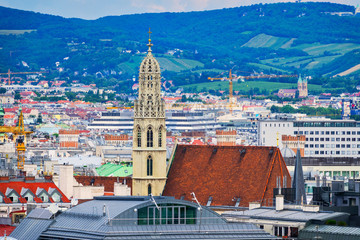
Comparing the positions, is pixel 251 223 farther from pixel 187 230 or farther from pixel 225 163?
pixel 225 163

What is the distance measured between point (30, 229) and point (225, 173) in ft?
79.9

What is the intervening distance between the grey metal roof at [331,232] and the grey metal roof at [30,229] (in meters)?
6.78

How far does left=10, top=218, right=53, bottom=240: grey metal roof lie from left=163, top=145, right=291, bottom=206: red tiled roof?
21146 mm

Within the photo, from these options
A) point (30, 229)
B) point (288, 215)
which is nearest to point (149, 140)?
point (288, 215)

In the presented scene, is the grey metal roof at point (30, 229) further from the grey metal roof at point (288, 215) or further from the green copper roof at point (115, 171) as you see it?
the green copper roof at point (115, 171)

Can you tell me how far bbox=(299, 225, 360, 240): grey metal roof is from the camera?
125ft

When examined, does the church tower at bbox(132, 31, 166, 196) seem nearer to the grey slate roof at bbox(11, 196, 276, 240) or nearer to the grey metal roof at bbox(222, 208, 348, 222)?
the grey metal roof at bbox(222, 208, 348, 222)

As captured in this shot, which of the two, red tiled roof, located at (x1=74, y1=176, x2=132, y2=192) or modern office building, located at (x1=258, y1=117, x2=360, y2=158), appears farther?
modern office building, located at (x1=258, y1=117, x2=360, y2=158)

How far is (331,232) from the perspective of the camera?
3859 cm

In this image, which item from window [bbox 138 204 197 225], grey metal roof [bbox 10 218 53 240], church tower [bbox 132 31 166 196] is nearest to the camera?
window [bbox 138 204 197 225]

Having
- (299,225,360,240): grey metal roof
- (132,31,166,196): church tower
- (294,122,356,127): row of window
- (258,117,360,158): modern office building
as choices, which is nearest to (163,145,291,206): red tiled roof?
(132,31,166,196): church tower

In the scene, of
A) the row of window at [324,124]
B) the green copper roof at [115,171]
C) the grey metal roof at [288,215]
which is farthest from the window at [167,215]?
the row of window at [324,124]

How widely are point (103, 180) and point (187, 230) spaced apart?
3743cm

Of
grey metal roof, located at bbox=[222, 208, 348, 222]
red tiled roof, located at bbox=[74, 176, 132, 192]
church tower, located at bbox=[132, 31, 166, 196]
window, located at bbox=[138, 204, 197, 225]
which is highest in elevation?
church tower, located at bbox=[132, 31, 166, 196]
